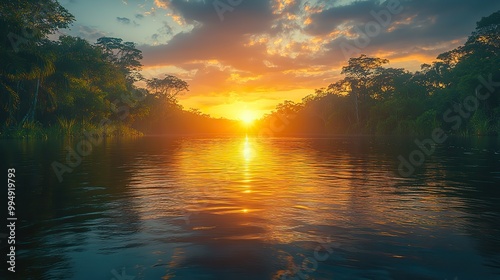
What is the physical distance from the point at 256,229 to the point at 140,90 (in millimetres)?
82471

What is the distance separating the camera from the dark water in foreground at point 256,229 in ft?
15.7

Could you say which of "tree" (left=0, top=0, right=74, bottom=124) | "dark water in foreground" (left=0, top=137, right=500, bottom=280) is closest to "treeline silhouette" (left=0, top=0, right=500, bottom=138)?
"tree" (left=0, top=0, right=74, bottom=124)

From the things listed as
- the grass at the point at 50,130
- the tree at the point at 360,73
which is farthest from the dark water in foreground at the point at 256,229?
the tree at the point at 360,73

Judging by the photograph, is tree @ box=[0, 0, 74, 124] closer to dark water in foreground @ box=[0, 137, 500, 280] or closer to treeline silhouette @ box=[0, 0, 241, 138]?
treeline silhouette @ box=[0, 0, 241, 138]

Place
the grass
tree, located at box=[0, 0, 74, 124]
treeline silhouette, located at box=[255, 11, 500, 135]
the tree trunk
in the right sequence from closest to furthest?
tree, located at box=[0, 0, 74, 124], the grass, the tree trunk, treeline silhouette, located at box=[255, 11, 500, 135]

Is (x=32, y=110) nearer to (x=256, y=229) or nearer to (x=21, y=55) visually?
(x=21, y=55)

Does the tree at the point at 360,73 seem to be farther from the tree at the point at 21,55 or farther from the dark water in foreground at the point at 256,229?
the dark water in foreground at the point at 256,229

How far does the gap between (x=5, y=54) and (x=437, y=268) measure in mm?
39698

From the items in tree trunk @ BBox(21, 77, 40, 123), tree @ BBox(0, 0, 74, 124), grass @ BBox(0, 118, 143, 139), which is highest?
tree @ BBox(0, 0, 74, 124)

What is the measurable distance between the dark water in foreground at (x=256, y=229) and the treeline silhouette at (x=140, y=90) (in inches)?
1260

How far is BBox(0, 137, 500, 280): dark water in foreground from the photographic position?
15.7ft

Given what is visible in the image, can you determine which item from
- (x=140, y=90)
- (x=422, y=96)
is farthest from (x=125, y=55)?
(x=422, y=96)

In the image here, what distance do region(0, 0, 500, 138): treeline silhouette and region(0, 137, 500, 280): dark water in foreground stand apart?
3201cm

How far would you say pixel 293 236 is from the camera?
6184mm
